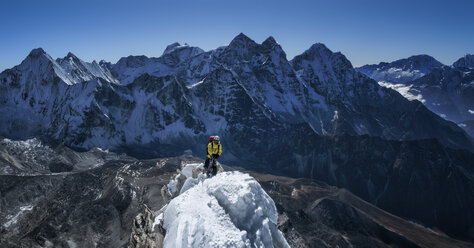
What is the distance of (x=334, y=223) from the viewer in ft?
384

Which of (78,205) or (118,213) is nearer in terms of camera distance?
(78,205)

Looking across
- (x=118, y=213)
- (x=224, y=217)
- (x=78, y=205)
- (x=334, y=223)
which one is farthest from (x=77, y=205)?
(x=224, y=217)

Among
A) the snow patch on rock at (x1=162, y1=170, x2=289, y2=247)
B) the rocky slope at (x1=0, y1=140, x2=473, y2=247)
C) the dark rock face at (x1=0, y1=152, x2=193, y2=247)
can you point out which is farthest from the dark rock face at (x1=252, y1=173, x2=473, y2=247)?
the snow patch on rock at (x1=162, y1=170, x2=289, y2=247)

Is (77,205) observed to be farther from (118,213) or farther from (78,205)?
(118,213)

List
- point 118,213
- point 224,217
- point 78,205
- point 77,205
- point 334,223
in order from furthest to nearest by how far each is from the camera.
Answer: point 334,223, point 118,213, point 77,205, point 78,205, point 224,217

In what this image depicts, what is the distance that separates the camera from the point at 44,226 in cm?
8325

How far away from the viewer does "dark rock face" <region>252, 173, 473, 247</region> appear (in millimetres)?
95875

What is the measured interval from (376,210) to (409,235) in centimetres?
2794

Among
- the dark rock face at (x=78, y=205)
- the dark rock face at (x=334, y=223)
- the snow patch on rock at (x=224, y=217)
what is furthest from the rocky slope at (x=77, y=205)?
the snow patch on rock at (x=224, y=217)

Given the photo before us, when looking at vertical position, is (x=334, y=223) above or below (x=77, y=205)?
below

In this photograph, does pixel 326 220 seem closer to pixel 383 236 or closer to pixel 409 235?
pixel 383 236

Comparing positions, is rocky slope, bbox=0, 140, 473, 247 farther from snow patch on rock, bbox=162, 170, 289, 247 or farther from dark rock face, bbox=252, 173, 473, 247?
snow patch on rock, bbox=162, 170, 289, 247

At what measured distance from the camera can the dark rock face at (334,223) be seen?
95.9 m

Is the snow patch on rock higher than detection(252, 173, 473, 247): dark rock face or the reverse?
higher
